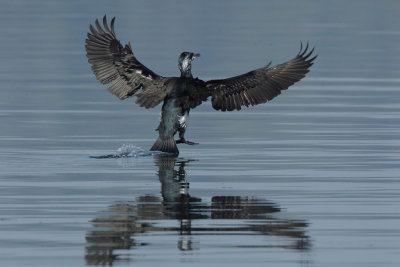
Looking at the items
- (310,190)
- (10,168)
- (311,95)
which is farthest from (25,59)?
(310,190)

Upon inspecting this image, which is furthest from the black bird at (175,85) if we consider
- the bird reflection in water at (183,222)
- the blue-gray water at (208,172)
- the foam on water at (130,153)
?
the bird reflection in water at (183,222)

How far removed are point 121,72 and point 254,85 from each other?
61.1 inches

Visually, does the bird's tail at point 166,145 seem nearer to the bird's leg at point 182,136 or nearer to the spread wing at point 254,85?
the bird's leg at point 182,136

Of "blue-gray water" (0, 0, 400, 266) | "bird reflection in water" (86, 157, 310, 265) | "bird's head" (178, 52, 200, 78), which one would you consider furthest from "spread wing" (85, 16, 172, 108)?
"bird reflection in water" (86, 157, 310, 265)

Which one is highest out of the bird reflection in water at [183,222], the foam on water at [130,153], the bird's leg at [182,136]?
the bird's leg at [182,136]

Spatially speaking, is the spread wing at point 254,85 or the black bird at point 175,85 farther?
the spread wing at point 254,85

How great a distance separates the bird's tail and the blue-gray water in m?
0.30

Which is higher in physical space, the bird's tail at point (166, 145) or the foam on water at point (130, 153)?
the bird's tail at point (166, 145)

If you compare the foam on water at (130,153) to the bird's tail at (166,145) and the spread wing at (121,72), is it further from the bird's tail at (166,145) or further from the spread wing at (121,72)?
the spread wing at (121,72)

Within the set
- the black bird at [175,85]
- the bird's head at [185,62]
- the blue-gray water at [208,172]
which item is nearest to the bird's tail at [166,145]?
the black bird at [175,85]

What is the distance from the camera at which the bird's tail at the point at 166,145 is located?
47.0ft

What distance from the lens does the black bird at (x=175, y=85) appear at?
48.3ft

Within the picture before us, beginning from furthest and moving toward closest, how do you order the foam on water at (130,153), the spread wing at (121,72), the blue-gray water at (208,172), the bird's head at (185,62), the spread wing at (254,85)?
the spread wing at (254,85) → the bird's head at (185,62) → the spread wing at (121,72) → the foam on water at (130,153) → the blue-gray water at (208,172)

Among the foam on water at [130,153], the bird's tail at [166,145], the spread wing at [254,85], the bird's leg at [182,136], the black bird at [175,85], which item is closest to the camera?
→ the foam on water at [130,153]
